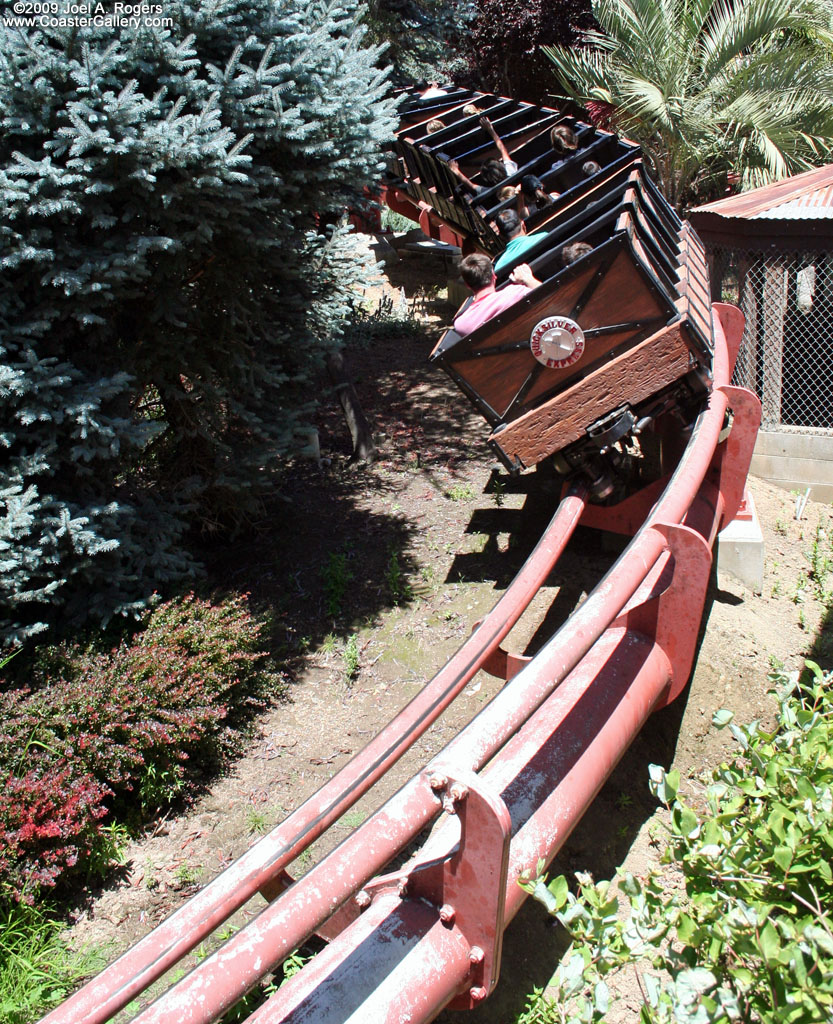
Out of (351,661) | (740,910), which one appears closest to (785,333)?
(351,661)

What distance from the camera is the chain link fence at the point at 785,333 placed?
22.9ft

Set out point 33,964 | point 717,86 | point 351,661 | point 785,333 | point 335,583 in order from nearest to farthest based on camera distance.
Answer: point 33,964, point 351,661, point 335,583, point 785,333, point 717,86

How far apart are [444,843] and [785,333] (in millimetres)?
6620

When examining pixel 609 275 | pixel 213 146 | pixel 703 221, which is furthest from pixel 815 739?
pixel 703 221

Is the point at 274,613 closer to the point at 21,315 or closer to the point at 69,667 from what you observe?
the point at 69,667

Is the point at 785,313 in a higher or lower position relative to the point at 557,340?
lower

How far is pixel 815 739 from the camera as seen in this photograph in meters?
1.58

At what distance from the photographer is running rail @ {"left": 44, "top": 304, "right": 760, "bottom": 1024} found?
1.69 meters

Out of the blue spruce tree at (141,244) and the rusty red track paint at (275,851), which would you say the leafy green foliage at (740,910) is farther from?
the blue spruce tree at (141,244)

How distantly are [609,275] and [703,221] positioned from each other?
135 inches

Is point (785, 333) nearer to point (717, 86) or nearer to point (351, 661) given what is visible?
point (351, 661)

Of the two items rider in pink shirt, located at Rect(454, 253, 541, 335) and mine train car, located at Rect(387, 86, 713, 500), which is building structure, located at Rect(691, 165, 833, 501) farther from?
rider in pink shirt, located at Rect(454, 253, 541, 335)

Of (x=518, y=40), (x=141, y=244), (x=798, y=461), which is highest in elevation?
(x=518, y=40)

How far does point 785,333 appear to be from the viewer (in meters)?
7.34
